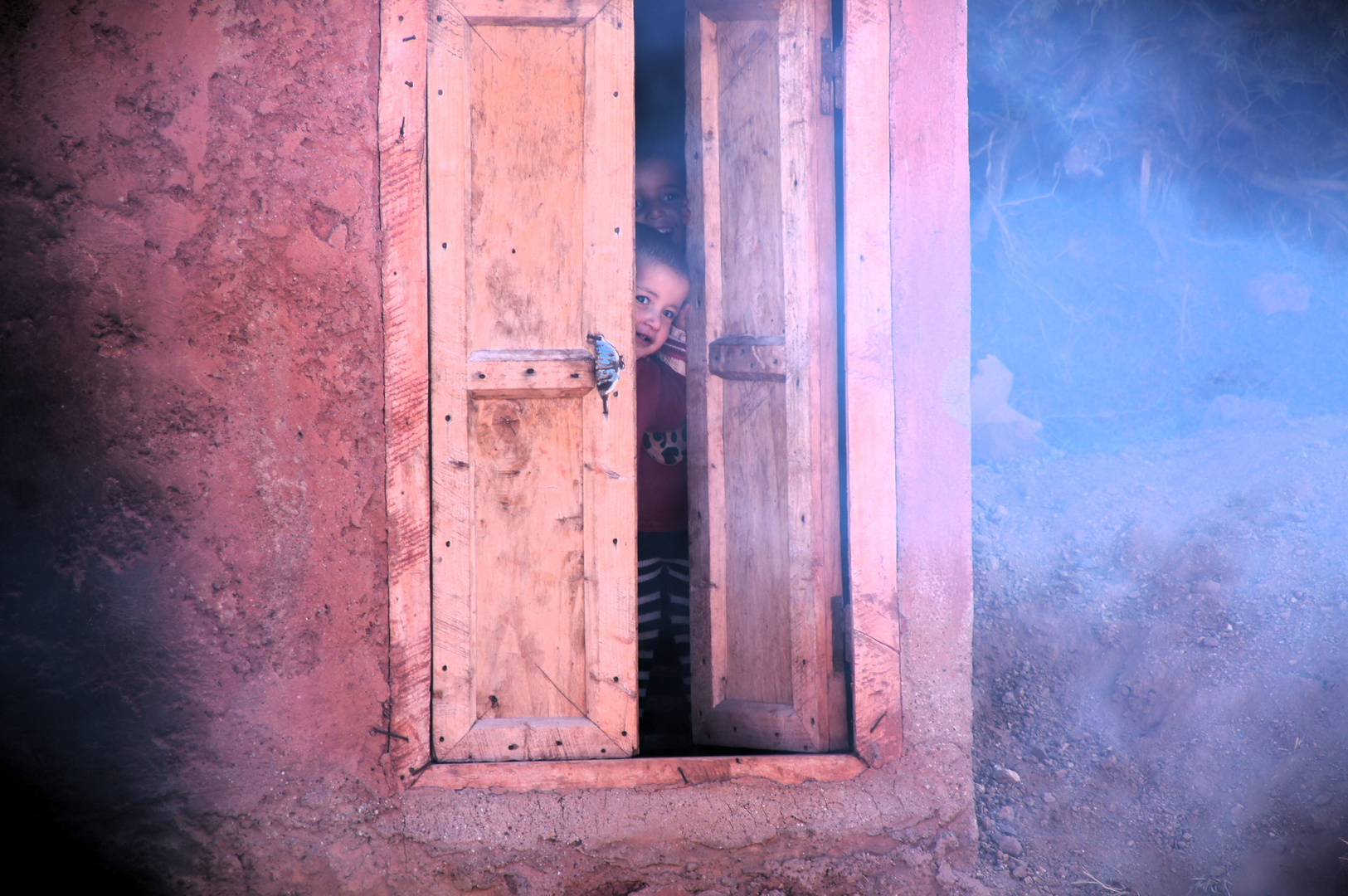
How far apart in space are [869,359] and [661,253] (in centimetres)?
100

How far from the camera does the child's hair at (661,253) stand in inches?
108

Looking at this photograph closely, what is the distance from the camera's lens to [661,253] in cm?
278

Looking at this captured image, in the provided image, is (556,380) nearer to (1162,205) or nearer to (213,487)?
(213,487)

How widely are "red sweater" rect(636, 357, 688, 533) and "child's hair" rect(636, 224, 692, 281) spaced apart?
36 centimetres

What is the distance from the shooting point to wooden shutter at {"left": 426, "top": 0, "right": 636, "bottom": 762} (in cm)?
200

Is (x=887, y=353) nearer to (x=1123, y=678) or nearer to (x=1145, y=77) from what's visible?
(x=1123, y=678)

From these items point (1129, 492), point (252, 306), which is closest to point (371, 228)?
point (252, 306)

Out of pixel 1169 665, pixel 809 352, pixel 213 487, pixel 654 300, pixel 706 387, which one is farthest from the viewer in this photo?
pixel 1169 665

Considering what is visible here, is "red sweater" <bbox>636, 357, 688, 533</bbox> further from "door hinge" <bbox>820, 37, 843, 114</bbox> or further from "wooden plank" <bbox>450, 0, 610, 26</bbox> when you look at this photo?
"wooden plank" <bbox>450, 0, 610, 26</bbox>

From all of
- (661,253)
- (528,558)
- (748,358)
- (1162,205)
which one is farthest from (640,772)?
(1162,205)

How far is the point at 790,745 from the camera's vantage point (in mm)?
2207

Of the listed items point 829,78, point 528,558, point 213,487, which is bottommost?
point 528,558

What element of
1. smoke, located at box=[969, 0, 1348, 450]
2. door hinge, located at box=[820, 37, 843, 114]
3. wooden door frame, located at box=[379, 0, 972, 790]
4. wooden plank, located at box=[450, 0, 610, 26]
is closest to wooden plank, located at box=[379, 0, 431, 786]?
wooden plank, located at box=[450, 0, 610, 26]

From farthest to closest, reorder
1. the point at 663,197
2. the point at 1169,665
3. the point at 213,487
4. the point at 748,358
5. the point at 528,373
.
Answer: the point at 1169,665, the point at 663,197, the point at 748,358, the point at 528,373, the point at 213,487
